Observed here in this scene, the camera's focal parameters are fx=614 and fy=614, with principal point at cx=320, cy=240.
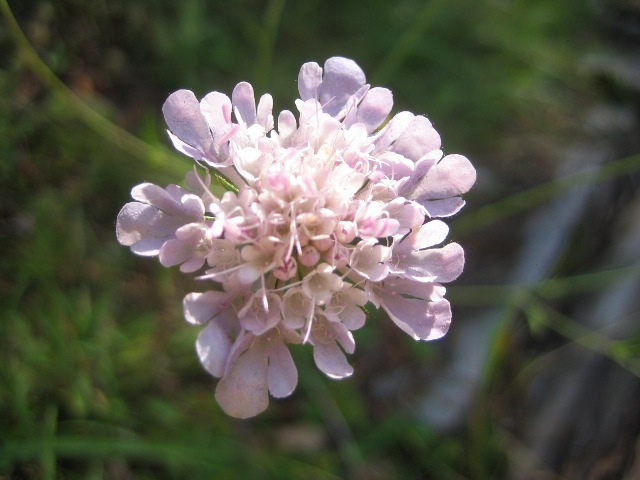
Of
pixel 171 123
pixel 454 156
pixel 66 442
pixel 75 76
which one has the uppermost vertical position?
pixel 454 156

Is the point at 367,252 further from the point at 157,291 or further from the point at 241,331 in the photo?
the point at 157,291

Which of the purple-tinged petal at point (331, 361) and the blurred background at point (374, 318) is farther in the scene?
A: the blurred background at point (374, 318)

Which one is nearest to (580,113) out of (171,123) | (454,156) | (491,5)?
(491,5)

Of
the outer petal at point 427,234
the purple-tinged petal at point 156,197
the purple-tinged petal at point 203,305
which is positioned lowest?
the purple-tinged petal at point 203,305

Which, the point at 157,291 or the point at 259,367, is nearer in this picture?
the point at 259,367

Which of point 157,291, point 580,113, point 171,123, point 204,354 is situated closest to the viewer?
point 204,354

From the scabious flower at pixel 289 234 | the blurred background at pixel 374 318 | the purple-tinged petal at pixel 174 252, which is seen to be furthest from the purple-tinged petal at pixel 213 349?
the blurred background at pixel 374 318

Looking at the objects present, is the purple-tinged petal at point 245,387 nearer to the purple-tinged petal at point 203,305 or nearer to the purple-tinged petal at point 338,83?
the purple-tinged petal at point 203,305

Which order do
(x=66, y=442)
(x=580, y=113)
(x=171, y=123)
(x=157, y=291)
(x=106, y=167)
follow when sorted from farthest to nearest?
(x=580, y=113) → (x=157, y=291) → (x=106, y=167) → (x=66, y=442) → (x=171, y=123)

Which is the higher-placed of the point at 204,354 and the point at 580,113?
the point at 580,113
